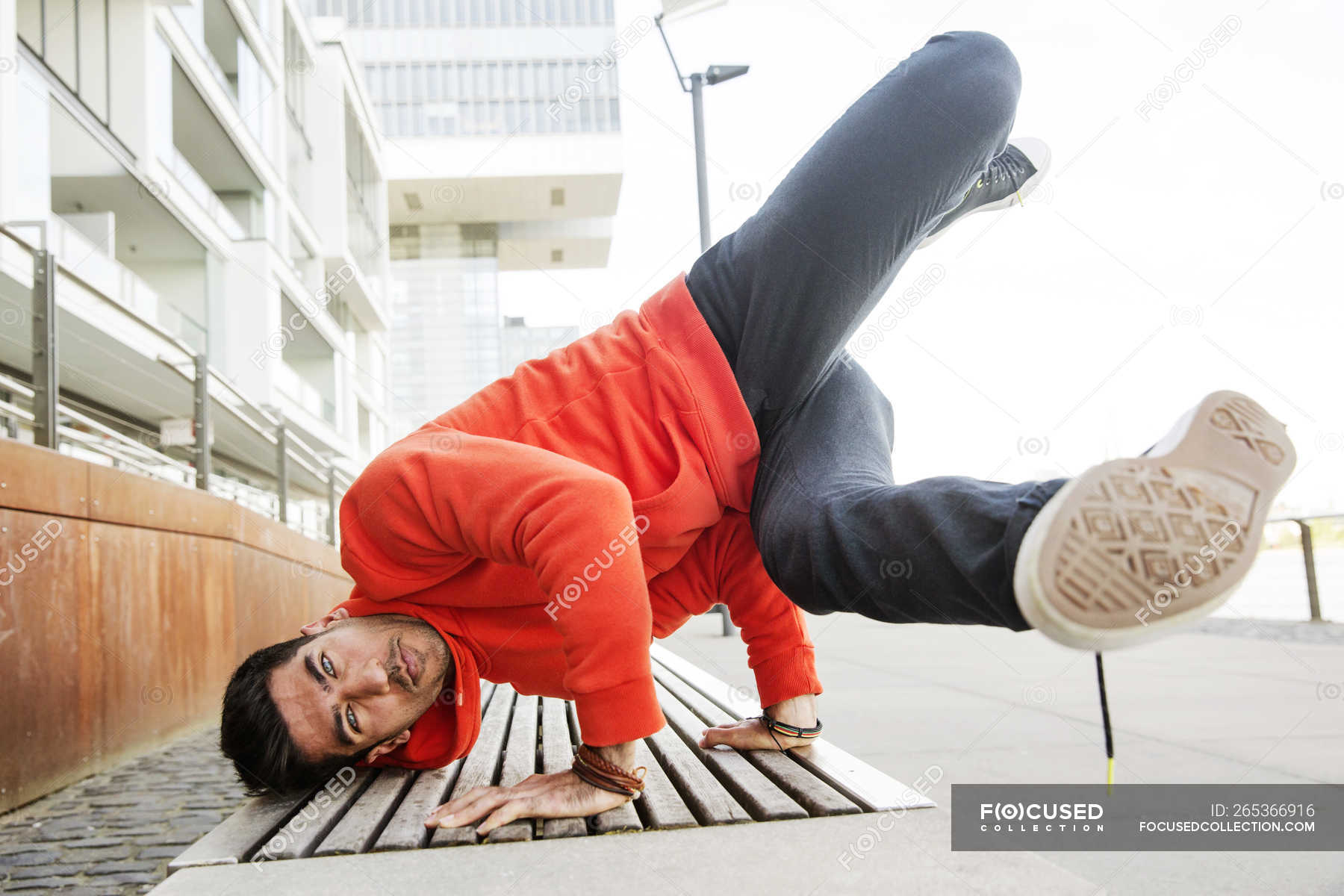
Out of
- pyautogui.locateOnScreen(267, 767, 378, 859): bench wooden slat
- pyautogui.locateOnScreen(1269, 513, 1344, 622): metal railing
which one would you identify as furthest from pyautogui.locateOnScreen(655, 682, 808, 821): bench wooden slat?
pyautogui.locateOnScreen(1269, 513, 1344, 622): metal railing

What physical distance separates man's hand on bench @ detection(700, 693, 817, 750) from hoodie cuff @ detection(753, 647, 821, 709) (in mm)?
15

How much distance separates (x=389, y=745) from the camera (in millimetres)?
1901

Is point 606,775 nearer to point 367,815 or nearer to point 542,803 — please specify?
point 542,803

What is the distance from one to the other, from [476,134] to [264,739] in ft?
97.3

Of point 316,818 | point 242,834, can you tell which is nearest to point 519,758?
point 316,818

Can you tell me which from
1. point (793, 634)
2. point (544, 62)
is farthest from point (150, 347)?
point (544, 62)

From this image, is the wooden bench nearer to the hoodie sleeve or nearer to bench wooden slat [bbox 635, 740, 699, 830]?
bench wooden slat [bbox 635, 740, 699, 830]

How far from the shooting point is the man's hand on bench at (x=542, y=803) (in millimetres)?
1558

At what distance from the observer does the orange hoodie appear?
4.91 ft

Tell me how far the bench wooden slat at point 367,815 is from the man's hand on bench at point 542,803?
0.32 feet

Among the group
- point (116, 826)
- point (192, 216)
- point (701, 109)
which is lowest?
point (116, 826)

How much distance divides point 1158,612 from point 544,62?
31.8 metres

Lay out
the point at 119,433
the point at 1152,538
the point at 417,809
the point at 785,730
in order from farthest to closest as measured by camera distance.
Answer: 1. the point at 119,433
2. the point at 785,730
3. the point at 417,809
4. the point at 1152,538

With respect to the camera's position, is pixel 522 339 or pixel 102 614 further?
pixel 522 339
